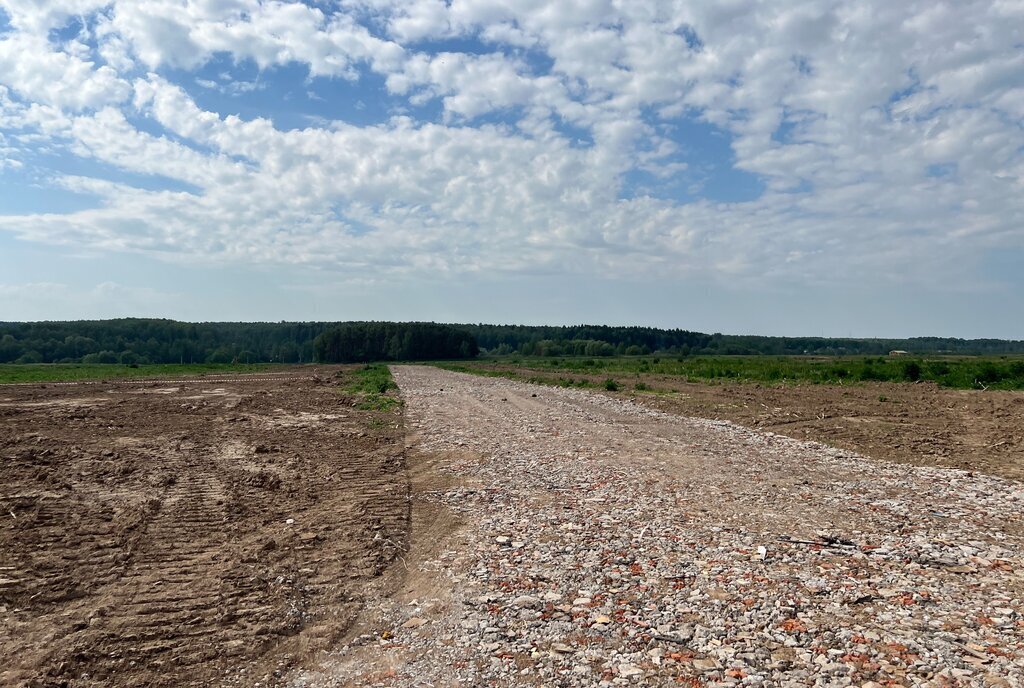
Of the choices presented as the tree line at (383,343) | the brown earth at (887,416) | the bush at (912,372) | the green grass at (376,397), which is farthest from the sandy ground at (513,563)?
the tree line at (383,343)

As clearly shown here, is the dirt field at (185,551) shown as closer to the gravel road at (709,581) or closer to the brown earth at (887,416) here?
the gravel road at (709,581)

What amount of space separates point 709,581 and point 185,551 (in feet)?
21.3

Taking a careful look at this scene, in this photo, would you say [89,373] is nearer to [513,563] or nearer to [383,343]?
[513,563]

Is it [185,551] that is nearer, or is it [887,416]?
[185,551]

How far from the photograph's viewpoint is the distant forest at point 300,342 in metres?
115

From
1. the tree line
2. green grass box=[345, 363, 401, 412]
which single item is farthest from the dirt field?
the tree line

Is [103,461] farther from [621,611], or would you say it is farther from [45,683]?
[621,611]

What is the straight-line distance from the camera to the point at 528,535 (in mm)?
9734

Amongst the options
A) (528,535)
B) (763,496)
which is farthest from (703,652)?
(763,496)

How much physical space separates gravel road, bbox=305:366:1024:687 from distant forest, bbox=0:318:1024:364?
115400 millimetres

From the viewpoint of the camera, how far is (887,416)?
23484 mm

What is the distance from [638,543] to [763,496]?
12.9 feet

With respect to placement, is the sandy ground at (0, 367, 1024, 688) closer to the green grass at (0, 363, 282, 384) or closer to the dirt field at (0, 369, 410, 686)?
the dirt field at (0, 369, 410, 686)

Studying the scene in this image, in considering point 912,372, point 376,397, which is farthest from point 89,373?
point 912,372
